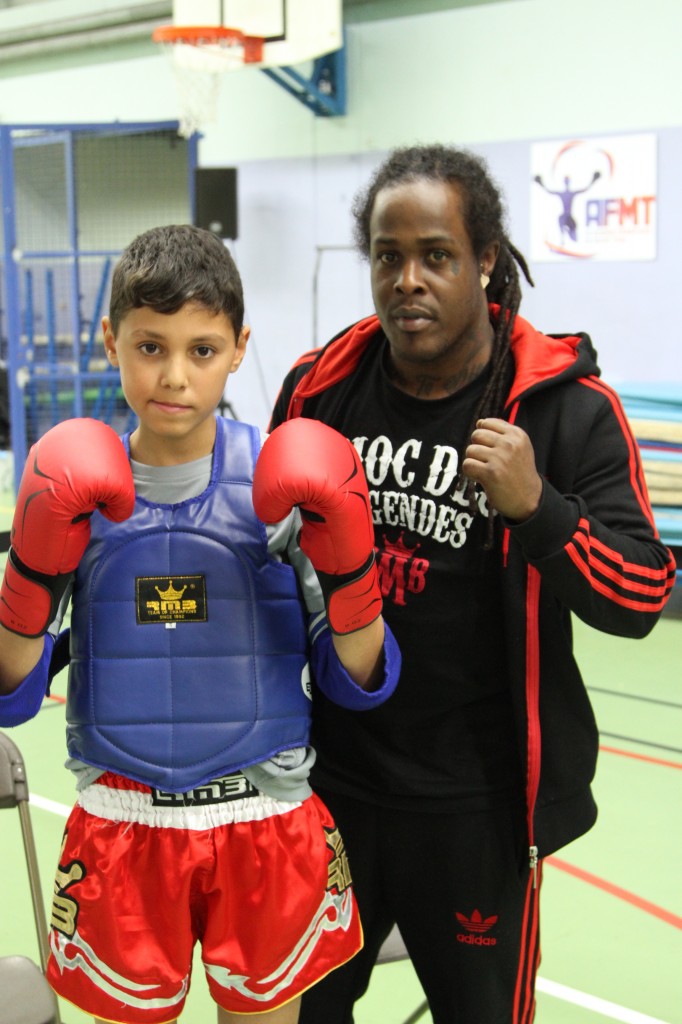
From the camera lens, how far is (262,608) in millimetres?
1193

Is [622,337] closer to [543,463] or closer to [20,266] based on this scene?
[543,463]

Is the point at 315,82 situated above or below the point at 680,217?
above

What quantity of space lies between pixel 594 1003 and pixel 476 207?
1526 millimetres

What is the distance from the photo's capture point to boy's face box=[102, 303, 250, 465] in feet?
3.70

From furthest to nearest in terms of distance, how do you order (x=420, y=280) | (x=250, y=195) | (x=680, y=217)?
(x=250, y=195), (x=680, y=217), (x=420, y=280)

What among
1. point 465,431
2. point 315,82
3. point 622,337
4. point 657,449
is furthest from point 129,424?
point 465,431

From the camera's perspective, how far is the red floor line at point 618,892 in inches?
92.6

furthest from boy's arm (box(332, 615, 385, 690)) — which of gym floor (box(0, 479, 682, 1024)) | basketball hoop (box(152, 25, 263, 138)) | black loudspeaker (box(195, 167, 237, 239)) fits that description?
black loudspeaker (box(195, 167, 237, 239))

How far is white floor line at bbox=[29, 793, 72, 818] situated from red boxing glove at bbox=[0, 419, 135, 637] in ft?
6.30

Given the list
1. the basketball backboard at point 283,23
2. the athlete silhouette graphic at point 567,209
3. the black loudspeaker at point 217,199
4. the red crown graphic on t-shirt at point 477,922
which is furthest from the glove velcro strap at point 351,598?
the black loudspeaker at point 217,199

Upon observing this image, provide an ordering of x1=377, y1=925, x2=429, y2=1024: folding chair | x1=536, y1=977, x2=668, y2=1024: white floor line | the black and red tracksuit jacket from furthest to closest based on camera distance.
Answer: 1. x1=536, y1=977, x2=668, y2=1024: white floor line
2. x1=377, y1=925, x2=429, y2=1024: folding chair
3. the black and red tracksuit jacket

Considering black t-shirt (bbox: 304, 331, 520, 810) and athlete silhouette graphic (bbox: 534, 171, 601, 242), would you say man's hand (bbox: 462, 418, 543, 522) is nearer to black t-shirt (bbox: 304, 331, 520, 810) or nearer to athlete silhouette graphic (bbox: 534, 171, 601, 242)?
black t-shirt (bbox: 304, 331, 520, 810)

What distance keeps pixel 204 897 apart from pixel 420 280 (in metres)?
0.73

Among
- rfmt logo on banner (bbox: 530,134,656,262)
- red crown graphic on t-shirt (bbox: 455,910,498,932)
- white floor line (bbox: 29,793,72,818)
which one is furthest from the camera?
rfmt logo on banner (bbox: 530,134,656,262)
